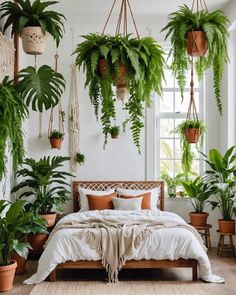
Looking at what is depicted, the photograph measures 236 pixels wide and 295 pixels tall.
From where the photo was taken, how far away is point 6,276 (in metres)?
4.87

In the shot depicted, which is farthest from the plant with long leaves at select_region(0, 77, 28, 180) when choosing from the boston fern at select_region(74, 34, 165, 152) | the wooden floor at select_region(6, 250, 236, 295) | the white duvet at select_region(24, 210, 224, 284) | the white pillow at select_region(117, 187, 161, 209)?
the white pillow at select_region(117, 187, 161, 209)

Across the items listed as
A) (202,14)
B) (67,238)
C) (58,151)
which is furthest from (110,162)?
(202,14)

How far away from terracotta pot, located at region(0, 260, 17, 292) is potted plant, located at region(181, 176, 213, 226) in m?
2.71

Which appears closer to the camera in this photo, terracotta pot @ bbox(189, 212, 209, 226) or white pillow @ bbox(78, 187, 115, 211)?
terracotta pot @ bbox(189, 212, 209, 226)

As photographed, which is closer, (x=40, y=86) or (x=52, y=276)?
(x=40, y=86)

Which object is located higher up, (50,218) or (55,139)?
(55,139)

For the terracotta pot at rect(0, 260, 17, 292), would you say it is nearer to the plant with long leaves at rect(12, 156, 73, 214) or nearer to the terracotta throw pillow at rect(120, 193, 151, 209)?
the plant with long leaves at rect(12, 156, 73, 214)

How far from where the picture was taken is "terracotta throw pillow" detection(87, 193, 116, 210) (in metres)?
6.61

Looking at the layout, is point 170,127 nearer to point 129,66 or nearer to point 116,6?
point 116,6

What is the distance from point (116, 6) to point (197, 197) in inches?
109

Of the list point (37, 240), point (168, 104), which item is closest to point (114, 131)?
point (168, 104)

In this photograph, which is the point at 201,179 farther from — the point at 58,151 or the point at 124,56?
the point at 124,56

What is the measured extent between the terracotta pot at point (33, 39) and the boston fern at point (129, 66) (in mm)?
1181

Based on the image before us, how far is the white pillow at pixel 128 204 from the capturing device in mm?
6469
